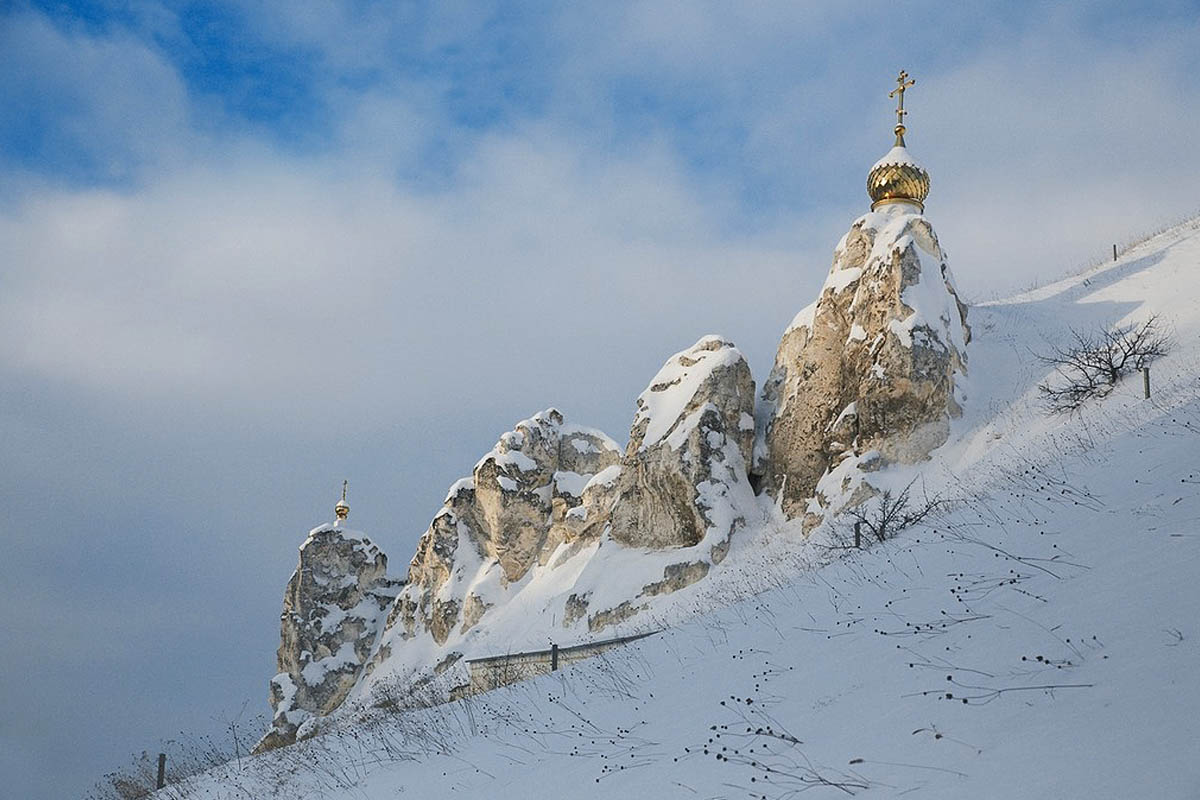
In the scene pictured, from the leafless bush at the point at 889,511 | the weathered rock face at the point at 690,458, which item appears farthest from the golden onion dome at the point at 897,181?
the leafless bush at the point at 889,511

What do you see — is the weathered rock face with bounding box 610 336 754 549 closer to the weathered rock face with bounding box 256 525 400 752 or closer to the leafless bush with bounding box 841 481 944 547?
the leafless bush with bounding box 841 481 944 547

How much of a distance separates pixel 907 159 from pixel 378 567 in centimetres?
2887

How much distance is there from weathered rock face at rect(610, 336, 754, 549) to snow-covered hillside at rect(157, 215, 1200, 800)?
1547 centimetres

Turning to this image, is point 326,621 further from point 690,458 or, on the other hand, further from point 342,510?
point 690,458

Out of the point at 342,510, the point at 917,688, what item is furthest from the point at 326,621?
the point at 917,688

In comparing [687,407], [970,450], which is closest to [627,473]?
[687,407]

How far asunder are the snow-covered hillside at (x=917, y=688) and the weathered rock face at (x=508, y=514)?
74.1 ft

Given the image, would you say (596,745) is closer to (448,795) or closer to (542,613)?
(448,795)

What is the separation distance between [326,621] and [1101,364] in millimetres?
33208

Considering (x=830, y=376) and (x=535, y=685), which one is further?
(x=830, y=376)

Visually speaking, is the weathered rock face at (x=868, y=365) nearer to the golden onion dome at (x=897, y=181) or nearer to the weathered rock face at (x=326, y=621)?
the golden onion dome at (x=897, y=181)

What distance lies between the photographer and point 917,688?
254 inches

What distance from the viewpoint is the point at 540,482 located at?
3912 cm

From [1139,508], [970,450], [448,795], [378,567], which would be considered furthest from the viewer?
[378,567]
